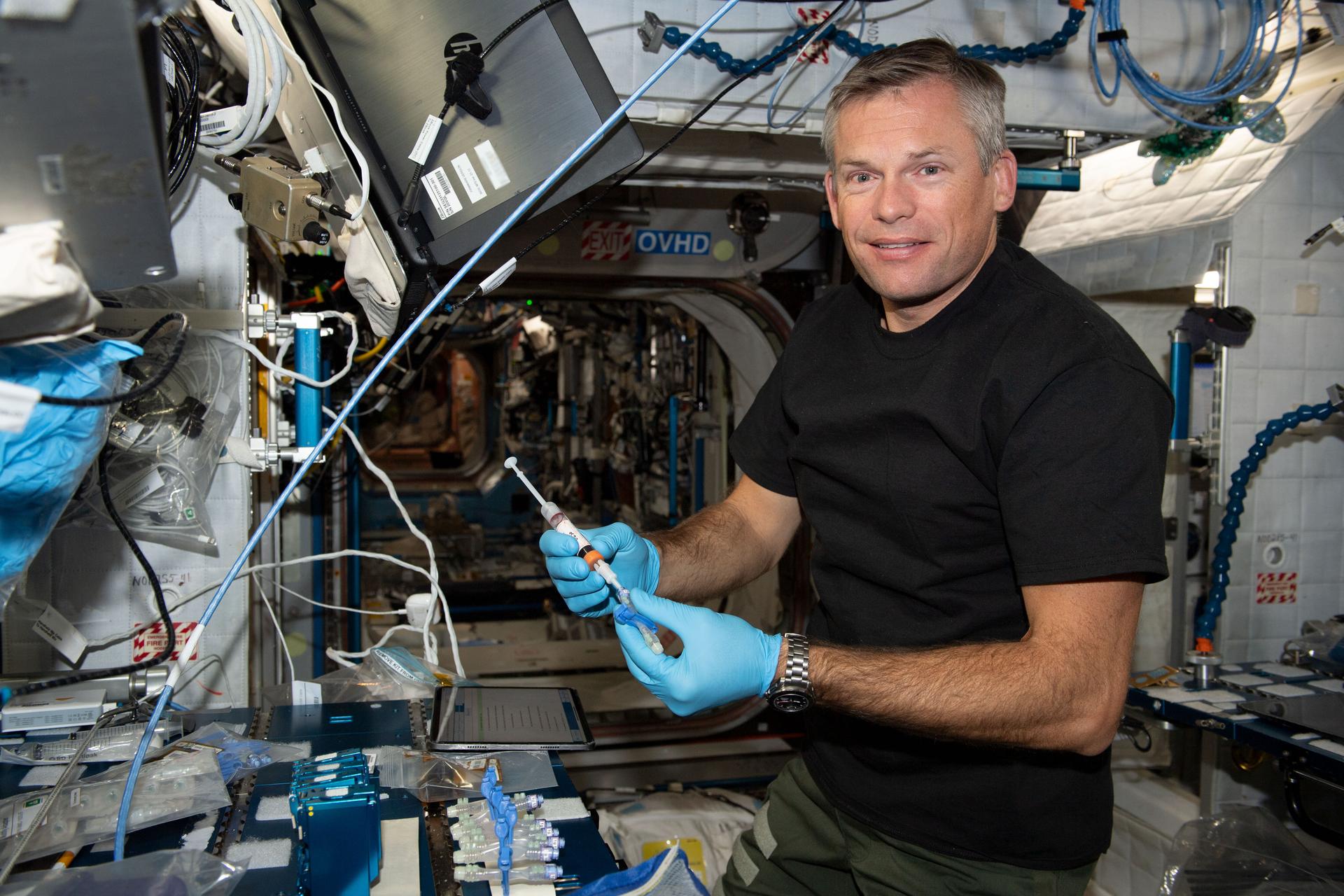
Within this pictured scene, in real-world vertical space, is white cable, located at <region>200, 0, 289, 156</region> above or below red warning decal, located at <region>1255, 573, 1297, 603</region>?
above

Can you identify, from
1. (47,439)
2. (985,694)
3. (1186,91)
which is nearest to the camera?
(47,439)

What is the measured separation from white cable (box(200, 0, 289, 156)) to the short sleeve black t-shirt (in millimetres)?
1271

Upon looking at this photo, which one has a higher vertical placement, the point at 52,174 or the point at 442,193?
the point at 442,193

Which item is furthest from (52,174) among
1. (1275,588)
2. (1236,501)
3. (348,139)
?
(1275,588)

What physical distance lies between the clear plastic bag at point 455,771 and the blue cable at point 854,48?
1.72m

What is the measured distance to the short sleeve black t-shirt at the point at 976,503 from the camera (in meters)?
1.51

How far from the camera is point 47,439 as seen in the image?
115cm

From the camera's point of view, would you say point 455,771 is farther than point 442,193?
No

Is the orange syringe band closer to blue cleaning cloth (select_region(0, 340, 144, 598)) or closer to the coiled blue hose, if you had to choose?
blue cleaning cloth (select_region(0, 340, 144, 598))

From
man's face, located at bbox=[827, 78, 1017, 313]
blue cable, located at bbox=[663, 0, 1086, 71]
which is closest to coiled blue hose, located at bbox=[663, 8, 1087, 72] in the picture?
blue cable, located at bbox=[663, 0, 1086, 71]

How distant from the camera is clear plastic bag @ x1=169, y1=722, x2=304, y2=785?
1.72 meters

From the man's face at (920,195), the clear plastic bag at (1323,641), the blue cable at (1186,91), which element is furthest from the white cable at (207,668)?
the clear plastic bag at (1323,641)

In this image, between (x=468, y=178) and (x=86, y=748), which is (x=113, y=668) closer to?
(x=86, y=748)

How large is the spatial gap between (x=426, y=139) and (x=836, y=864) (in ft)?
5.71
